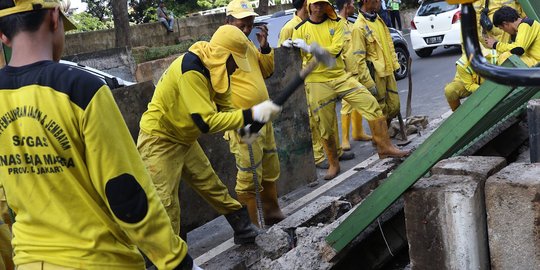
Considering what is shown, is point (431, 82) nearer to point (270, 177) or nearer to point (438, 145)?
point (270, 177)

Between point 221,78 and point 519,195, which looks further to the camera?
point 221,78

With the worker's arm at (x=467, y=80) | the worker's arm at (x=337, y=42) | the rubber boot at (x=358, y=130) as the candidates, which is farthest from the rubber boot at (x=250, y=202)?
the rubber boot at (x=358, y=130)

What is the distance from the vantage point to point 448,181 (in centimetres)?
303

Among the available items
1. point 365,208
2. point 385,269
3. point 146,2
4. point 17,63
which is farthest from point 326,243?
point 146,2

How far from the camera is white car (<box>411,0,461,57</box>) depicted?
48.9 ft

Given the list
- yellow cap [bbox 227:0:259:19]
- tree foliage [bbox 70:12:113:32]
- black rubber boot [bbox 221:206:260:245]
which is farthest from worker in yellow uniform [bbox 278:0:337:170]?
tree foliage [bbox 70:12:113:32]

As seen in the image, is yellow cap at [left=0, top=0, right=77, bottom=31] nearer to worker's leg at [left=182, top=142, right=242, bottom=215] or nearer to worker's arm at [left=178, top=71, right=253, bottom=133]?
worker's arm at [left=178, top=71, right=253, bottom=133]

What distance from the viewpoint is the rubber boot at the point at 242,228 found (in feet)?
14.5

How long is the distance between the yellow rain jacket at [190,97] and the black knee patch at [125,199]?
164 centimetres

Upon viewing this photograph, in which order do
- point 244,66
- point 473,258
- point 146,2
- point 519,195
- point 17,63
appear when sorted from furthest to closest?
point 146,2 → point 244,66 → point 473,258 → point 519,195 → point 17,63

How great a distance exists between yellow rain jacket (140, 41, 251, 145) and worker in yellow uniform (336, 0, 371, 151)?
3.20 m

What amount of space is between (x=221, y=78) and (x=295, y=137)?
217 cm

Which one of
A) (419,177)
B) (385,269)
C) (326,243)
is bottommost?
(385,269)

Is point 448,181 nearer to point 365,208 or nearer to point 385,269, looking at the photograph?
point 365,208
